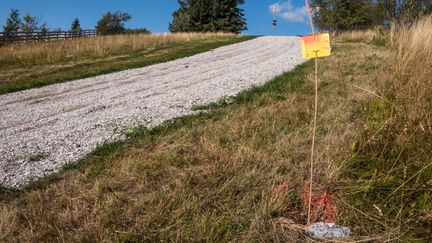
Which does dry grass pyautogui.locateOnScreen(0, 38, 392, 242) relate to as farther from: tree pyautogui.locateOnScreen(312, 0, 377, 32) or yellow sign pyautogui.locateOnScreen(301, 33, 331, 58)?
tree pyautogui.locateOnScreen(312, 0, 377, 32)

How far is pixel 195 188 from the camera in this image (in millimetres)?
3062

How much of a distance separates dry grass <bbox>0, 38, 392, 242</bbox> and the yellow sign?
37.5 inches

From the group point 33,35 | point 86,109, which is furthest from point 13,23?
point 86,109

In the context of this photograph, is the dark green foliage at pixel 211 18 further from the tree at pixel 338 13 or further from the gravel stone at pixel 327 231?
the gravel stone at pixel 327 231

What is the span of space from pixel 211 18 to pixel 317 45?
2204 inches

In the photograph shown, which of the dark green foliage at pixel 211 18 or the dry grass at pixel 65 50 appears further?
the dark green foliage at pixel 211 18

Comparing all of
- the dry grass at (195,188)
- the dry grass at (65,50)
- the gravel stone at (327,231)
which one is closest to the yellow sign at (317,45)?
the dry grass at (195,188)

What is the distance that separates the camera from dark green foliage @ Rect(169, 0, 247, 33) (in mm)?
56125

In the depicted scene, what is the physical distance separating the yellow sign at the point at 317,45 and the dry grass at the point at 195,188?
95 centimetres

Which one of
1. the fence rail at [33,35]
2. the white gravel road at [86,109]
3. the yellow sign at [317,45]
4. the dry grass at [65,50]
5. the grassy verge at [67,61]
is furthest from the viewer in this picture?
the fence rail at [33,35]

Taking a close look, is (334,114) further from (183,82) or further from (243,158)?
(183,82)

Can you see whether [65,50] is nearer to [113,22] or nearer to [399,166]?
[399,166]

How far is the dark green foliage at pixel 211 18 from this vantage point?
184 feet

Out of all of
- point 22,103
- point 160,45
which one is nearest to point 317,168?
point 22,103
